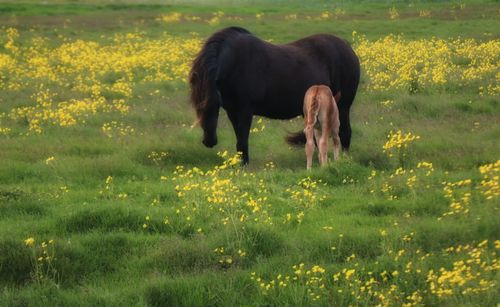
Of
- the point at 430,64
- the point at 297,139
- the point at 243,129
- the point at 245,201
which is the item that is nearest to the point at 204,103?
the point at 243,129

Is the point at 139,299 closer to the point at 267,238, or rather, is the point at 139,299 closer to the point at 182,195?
the point at 267,238

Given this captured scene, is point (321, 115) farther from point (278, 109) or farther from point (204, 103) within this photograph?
point (204, 103)

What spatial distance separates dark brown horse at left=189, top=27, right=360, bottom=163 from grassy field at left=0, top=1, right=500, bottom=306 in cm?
76

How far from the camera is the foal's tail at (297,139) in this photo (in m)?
11.2

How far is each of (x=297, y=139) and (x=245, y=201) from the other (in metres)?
3.32

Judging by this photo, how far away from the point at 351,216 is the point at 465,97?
8709 mm

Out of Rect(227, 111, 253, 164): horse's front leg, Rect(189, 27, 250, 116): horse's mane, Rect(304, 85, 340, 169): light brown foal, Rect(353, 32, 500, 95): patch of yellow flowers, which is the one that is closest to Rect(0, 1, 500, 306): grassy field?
Rect(353, 32, 500, 95): patch of yellow flowers

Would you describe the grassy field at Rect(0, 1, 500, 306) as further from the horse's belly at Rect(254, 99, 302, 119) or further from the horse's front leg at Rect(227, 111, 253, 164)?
the horse's belly at Rect(254, 99, 302, 119)

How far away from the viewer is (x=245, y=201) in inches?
321

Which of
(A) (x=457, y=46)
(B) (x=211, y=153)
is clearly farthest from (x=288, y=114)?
(A) (x=457, y=46)

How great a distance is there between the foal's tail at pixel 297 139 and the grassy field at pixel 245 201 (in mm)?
339

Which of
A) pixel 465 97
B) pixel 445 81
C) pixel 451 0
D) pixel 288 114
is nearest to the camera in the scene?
pixel 288 114

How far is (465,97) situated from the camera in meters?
15.1

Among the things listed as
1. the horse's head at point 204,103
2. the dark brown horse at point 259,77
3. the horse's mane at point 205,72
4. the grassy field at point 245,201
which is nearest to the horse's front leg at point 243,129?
the dark brown horse at point 259,77
